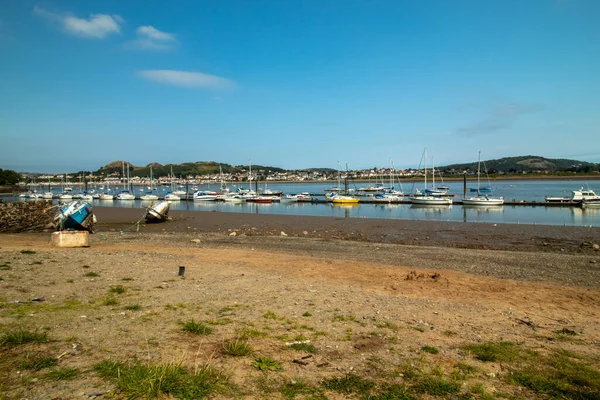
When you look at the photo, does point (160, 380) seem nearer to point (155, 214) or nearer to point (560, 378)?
point (560, 378)

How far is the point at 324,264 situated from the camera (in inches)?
561

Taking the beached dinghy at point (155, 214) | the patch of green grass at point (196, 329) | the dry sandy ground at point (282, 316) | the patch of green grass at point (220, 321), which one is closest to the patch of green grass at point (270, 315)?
the dry sandy ground at point (282, 316)

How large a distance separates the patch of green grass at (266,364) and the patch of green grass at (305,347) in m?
0.61

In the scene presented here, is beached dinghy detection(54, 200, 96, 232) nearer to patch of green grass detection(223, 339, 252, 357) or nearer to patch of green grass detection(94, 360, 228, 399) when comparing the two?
patch of green grass detection(223, 339, 252, 357)

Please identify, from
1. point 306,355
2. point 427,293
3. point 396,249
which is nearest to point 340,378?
point 306,355

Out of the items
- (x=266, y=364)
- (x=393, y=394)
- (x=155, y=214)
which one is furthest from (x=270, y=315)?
(x=155, y=214)

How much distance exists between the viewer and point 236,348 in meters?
5.30

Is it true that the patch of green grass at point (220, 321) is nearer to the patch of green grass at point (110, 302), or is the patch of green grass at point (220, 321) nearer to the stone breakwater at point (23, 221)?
the patch of green grass at point (110, 302)

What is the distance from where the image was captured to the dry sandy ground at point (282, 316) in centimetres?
484

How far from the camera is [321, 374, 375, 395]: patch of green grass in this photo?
447cm

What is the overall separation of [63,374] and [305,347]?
308cm

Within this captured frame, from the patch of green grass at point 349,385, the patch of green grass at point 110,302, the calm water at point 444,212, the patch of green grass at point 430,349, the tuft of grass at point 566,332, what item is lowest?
the calm water at point 444,212

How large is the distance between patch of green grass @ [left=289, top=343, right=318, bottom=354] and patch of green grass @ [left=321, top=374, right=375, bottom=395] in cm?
90

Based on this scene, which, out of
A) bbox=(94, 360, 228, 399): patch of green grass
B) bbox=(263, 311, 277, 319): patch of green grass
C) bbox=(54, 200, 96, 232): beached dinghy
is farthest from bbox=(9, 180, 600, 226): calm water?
bbox=(94, 360, 228, 399): patch of green grass
